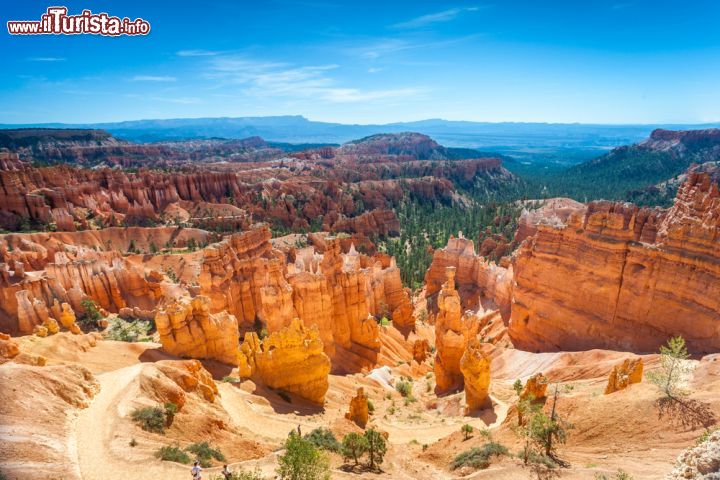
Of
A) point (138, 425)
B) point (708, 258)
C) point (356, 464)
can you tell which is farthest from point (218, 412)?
point (708, 258)

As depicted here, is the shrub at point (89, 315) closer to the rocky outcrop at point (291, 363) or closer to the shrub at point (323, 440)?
the rocky outcrop at point (291, 363)

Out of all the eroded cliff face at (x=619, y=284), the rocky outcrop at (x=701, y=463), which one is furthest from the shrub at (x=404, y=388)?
the rocky outcrop at (x=701, y=463)

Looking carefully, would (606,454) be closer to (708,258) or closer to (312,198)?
(708,258)

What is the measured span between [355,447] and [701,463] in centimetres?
1166

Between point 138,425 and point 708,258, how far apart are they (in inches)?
1210

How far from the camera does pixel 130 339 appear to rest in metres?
31.4

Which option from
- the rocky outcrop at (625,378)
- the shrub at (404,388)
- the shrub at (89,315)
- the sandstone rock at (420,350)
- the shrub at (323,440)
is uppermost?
the rocky outcrop at (625,378)

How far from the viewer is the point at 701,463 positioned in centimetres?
1115

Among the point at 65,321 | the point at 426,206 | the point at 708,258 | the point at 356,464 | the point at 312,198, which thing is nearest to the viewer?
the point at 356,464

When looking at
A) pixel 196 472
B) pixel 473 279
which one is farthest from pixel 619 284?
pixel 196 472

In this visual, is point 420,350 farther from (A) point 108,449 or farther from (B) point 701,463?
(B) point 701,463

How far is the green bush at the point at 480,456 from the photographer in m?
16.7

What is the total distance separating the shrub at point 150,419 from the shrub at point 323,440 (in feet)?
19.4

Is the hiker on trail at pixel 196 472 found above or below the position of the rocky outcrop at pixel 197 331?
above
